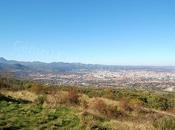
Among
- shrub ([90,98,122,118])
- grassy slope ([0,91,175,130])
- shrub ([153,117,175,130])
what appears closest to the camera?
grassy slope ([0,91,175,130])

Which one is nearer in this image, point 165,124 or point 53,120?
point 165,124

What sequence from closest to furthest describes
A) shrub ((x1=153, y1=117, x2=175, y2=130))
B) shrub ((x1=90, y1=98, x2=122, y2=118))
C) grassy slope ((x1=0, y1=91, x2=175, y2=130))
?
grassy slope ((x1=0, y1=91, x2=175, y2=130)), shrub ((x1=153, y1=117, x2=175, y2=130)), shrub ((x1=90, y1=98, x2=122, y2=118))

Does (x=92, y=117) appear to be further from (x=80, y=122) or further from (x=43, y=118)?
(x=43, y=118)

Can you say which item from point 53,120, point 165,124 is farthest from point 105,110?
point 165,124

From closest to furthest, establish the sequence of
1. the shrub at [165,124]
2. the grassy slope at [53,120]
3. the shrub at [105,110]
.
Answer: the grassy slope at [53,120], the shrub at [165,124], the shrub at [105,110]

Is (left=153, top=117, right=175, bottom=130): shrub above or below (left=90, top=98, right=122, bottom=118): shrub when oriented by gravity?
above

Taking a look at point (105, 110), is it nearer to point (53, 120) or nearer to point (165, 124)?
point (53, 120)

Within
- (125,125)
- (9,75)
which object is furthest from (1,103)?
(9,75)

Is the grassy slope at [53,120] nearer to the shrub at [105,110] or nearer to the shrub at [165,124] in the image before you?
the shrub at [165,124]

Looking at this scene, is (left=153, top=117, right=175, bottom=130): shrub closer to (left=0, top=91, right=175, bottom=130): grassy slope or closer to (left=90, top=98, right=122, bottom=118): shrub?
(left=0, top=91, right=175, bottom=130): grassy slope

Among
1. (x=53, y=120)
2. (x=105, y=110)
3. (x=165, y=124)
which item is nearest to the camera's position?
(x=165, y=124)

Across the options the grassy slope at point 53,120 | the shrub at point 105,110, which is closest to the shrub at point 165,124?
the grassy slope at point 53,120

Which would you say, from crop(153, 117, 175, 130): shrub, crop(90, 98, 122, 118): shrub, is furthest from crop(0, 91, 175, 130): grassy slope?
crop(90, 98, 122, 118): shrub
